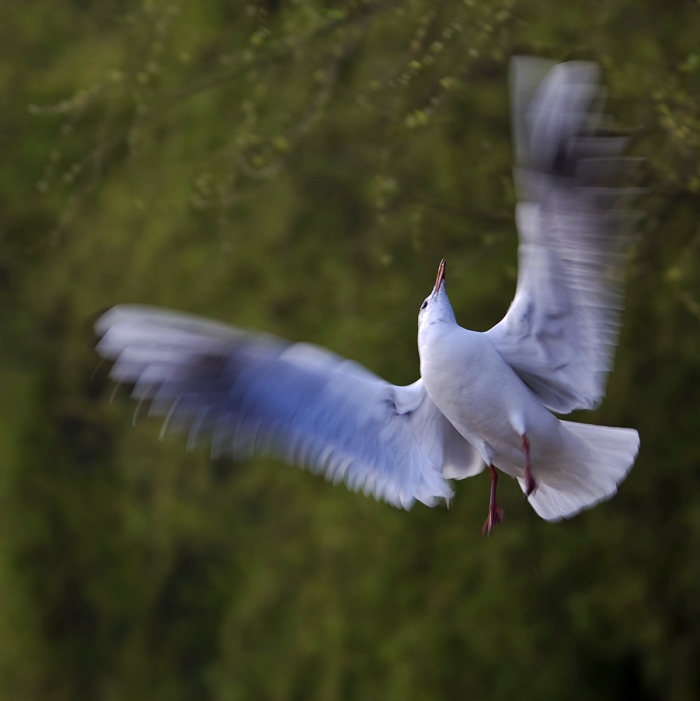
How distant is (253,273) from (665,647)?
2073 millimetres

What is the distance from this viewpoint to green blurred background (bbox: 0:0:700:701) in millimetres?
3592

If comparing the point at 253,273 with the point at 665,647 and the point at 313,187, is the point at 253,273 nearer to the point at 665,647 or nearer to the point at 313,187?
the point at 313,187

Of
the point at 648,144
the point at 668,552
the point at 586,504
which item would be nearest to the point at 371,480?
the point at 586,504

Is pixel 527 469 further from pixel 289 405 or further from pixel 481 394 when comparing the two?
pixel 289 405

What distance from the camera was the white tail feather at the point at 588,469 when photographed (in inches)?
95.0

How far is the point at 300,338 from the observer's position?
4320 mm

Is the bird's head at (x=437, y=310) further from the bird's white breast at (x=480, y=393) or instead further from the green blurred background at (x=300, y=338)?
the green blurred background at (x=300, y=338)

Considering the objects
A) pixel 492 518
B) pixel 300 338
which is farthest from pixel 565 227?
pixel 300 338

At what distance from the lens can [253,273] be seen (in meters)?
4.42

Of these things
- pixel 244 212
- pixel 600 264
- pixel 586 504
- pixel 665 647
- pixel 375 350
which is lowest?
pixel 665 647

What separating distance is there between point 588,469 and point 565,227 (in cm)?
58

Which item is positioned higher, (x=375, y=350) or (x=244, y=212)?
(x=244, y=212)

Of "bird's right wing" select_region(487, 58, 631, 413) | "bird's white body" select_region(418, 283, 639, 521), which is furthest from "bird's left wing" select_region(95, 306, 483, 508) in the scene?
"bird's right wing" select_region(487, 58, 631, 413)

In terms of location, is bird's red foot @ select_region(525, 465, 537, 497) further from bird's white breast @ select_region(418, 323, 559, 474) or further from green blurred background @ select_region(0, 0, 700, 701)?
green blurred background @ select_region(0, 0, 700, 701)
